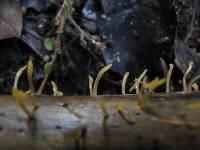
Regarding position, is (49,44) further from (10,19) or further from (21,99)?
(21,99)

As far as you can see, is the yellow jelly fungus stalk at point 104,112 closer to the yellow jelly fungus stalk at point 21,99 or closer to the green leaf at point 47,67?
the yellow jelly fungus stalk at point 21,99

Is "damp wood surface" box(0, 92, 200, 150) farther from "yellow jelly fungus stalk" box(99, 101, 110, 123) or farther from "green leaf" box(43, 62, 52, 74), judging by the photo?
"green leaf" box(43, 62, 52, 74)

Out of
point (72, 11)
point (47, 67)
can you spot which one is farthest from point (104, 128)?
point (72, 11)

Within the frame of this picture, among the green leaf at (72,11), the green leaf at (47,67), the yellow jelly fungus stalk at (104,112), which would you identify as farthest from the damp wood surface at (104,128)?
the green leaf at (72,11)

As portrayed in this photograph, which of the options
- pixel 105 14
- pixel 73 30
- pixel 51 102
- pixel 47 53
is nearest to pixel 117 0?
pixel 105 14

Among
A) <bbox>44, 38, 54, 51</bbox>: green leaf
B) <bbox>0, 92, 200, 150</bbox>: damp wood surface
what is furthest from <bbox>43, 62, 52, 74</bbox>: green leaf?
<bbox>0, 92, 200, 150</bbox>: damp wood surface
